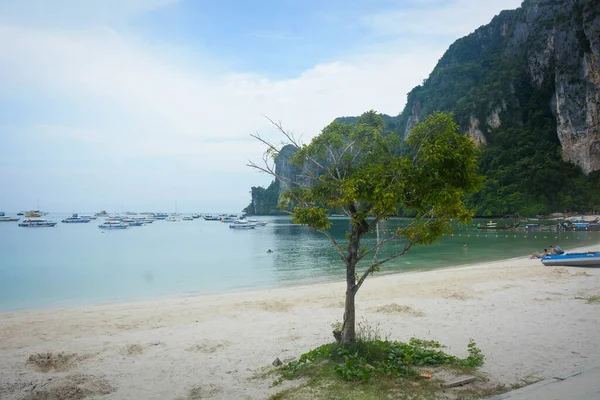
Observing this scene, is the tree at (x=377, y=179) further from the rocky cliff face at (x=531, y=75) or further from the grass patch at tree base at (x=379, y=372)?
the rocky cliff face at (x=531, y=75)

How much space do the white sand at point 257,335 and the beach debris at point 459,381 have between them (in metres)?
0.44

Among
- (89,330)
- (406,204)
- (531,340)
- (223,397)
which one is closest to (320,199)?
(406,204)

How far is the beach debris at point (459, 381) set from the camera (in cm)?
591

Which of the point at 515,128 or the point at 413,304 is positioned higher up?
the point at 515,128

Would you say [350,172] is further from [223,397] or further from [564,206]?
[564,206]

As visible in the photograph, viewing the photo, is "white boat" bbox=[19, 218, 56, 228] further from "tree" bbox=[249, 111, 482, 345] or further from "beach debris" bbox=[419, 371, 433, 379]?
"beach debris" bbox=[419, 371, 433, 379]

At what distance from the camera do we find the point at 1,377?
760cm

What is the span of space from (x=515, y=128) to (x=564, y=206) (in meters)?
32.9

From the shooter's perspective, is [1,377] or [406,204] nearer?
[406,204]

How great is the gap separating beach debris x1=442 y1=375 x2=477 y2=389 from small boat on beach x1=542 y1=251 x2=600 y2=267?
60.7 feet

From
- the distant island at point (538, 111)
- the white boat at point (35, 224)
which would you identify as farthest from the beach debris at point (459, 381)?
the white boat at point (35, 224)

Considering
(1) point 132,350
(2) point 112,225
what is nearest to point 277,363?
(1) point 132,350

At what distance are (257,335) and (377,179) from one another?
229 inches

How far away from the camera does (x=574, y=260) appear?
821 inches
